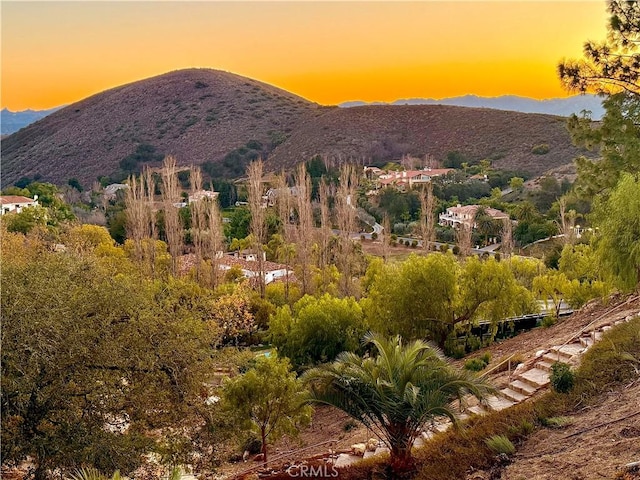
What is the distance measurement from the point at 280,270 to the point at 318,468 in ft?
75.2

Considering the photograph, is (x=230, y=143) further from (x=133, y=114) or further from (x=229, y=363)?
(x=229, y=363)

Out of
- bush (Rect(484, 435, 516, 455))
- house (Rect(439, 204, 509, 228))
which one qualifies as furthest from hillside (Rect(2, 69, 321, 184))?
bush (Rect(484, 435, 516, 455))

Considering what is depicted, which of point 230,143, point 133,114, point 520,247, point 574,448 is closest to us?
point 574,448

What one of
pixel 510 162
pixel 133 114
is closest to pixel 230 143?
pixel 133 114

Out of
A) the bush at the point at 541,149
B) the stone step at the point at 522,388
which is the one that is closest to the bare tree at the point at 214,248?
the stone step at the point at 522,388

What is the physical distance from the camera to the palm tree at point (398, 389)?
33.3ft

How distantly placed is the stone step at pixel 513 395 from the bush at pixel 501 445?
9.58ft

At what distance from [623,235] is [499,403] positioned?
15.0 ft

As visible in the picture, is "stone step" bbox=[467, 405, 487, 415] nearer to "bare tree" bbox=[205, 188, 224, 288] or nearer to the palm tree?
the palm tree

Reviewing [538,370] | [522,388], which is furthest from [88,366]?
[538,370]

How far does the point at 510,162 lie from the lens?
3312 inches

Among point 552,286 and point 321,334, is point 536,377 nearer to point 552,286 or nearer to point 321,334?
point 321,334

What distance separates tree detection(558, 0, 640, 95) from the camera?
15484mm

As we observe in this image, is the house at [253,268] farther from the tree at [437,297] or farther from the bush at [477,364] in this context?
the bush at [477,364]
